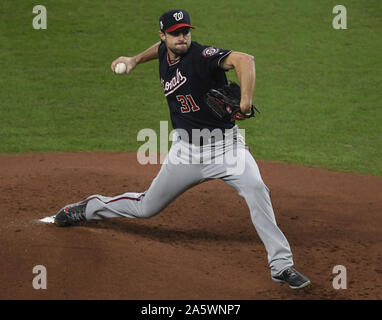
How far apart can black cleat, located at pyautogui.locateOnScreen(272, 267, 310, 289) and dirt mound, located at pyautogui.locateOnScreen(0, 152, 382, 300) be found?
0.24 feet

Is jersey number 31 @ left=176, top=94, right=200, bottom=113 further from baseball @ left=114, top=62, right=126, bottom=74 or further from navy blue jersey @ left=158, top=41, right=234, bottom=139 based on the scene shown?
baseball @ left=114, top=62, right=126, bottom=74

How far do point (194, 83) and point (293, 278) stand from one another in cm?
162

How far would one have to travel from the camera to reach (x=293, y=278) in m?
4.59

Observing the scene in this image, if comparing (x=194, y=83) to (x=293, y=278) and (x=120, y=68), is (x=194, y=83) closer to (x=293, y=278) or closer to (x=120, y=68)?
(x=120, y=68)

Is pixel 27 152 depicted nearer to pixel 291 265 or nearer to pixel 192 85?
pixel 192 85

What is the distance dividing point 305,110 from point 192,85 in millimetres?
5268

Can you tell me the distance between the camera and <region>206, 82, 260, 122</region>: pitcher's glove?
462 cm

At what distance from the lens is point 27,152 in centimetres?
824

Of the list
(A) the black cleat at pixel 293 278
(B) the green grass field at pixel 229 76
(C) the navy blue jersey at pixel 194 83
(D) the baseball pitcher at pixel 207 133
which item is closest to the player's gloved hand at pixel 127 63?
(D) the baseball pitcher at pixel 207 133

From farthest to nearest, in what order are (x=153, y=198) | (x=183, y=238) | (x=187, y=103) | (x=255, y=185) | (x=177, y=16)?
(x=183, y=238)
(x=153, y=198)
(x=187, y=103)
(x=177, y=16)
(x=255, y=185)

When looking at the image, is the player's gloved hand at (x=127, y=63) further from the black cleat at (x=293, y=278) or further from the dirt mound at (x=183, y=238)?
the black cleat at (x=293, y=278)

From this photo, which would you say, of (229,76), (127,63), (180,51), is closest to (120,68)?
(127,63)

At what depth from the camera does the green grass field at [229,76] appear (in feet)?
29.0

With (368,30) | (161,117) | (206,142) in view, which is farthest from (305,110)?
(206,142)
